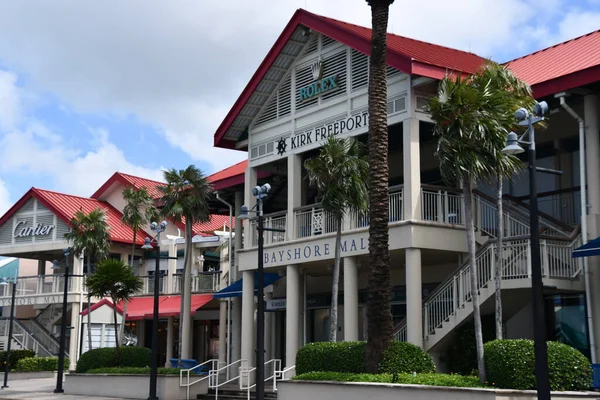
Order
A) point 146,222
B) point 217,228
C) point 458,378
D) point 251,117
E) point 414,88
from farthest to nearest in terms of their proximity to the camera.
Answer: point 217,228, point 146,222, point 251,117, point 414,88, point 458,378

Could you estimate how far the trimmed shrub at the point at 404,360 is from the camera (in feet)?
61.3

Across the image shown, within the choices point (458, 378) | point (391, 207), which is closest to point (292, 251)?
point (391, 207)

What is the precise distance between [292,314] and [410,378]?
875cm

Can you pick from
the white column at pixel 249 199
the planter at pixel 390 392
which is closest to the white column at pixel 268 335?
the white column at pixel 249 199

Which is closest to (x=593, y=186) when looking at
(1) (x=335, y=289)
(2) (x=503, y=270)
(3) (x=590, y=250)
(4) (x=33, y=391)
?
(3) (x=590, y=250)

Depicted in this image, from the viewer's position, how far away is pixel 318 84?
2642 centimetres

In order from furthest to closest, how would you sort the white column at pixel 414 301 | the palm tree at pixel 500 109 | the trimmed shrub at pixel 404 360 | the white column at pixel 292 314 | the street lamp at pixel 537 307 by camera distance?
the white column at pixel 292 314 → the white column at pixel 414 301 → the trimmed shrub at pixel 404 360 → the palm tree at pixel 500 109 → the street lamp at pixel 537 307

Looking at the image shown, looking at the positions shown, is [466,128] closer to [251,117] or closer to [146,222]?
[251,117]

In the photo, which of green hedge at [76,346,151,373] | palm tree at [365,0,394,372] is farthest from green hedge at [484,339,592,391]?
green hedge at [76,346,151,373]

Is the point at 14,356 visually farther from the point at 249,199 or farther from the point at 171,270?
the point at 249,199

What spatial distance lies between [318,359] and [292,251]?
19.2 ft

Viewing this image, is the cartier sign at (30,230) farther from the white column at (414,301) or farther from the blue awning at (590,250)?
the blue awning at (590,250)

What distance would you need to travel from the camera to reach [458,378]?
1752 centimetres

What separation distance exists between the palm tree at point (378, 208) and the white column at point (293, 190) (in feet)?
23.7
